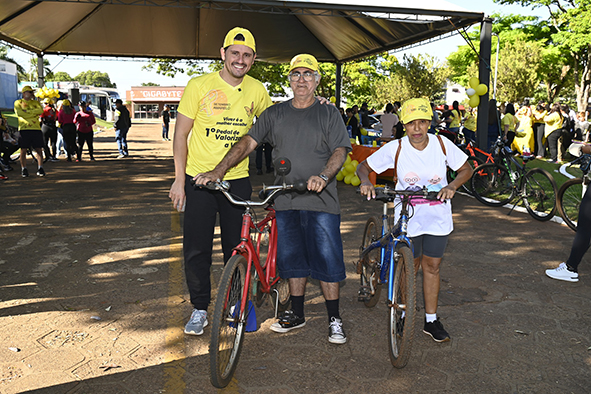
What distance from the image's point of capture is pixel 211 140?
152 inches

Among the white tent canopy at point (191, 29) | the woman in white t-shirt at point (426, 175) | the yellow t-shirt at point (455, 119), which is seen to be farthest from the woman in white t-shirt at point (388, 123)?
the woman in white t-shirt at point (426, 175)

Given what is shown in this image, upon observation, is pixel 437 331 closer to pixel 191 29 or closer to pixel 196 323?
pixel 196 323

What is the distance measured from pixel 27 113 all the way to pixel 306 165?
1049 centimetres

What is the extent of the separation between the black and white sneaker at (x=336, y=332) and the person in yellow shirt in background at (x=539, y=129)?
1714 centimetres

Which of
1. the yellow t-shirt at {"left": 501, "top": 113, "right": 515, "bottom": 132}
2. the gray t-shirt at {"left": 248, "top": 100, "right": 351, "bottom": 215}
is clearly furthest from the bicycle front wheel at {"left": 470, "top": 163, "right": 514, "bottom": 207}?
the gray t-shirt at {"left": 248, "top": 100, "right": 351, "bottom": 215}

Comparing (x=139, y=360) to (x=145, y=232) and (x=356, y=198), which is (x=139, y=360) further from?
(x=356, y=198)

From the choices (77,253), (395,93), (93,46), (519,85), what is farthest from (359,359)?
(395,93)

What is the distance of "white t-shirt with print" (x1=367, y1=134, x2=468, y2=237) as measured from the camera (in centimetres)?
385

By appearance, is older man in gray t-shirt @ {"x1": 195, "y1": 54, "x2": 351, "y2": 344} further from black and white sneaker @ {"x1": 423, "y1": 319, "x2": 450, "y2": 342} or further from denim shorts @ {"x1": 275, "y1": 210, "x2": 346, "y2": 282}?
black and white sneaker @ {"x1": 423, "y1": 319, "x2": 450, "y2": 342}

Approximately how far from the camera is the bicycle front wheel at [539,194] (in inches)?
327

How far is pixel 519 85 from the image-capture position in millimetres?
42656

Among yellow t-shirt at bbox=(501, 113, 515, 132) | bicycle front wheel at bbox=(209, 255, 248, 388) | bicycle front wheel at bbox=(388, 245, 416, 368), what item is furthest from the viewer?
yellow t-shirt at bbox=(501, 113, 515, 132)

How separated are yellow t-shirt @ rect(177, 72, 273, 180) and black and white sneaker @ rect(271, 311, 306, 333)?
1.16 metres

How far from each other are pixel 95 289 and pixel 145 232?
246 centimetres
